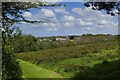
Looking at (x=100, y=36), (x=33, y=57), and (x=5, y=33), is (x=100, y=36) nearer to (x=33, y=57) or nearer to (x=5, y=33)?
(x=33, y=57)

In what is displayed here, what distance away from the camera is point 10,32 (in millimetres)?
11125

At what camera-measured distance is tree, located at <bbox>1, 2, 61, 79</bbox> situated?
34.8ft

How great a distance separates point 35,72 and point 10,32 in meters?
3.19

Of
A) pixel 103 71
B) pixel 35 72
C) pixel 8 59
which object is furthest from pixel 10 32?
pixel 103 71

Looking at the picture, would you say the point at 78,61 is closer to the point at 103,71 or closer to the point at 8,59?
the point at 103,71

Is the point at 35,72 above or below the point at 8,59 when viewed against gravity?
below

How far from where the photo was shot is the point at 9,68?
36.6 feet

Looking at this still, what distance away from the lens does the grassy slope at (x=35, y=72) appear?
13464mm

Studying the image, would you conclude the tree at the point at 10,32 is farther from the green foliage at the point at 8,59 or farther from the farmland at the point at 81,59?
the farmland at the point at 81,59

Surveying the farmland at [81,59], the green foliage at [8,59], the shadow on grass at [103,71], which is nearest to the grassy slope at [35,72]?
the farmland at [81,59]

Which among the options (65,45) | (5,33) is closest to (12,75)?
(5,33)

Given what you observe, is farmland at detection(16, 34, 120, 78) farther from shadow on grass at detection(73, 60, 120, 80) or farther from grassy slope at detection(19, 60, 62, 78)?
grassy slope at detection(19, 60, 62, 78)

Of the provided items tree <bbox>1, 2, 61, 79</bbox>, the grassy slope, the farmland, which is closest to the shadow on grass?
the farmland

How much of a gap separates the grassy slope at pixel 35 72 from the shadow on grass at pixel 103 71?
48.5 inches
